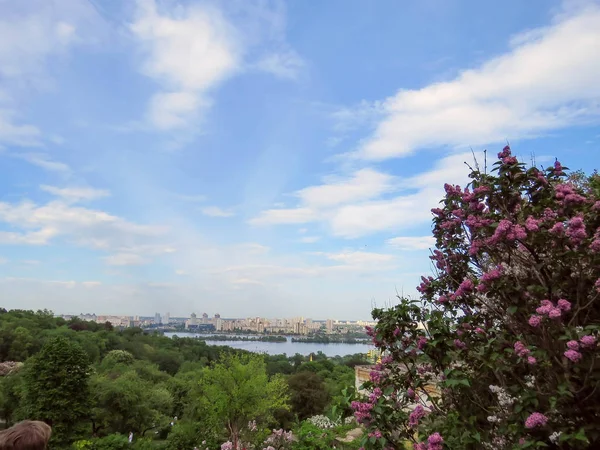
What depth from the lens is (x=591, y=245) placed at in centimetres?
195

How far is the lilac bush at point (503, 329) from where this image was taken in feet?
6.26

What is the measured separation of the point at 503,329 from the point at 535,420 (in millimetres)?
697

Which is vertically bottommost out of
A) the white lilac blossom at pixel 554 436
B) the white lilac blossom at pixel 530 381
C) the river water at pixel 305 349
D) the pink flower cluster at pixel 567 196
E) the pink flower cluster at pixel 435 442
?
the river water at pixel 305 349

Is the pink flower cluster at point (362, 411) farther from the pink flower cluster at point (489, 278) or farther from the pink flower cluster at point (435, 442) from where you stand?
the pink flower cluster at point (489, 278)

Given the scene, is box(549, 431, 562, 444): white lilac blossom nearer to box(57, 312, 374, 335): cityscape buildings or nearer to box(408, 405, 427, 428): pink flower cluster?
box(408, 405, 427, 428): pink flower cluster

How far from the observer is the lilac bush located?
1.91 m

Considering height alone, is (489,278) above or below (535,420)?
above

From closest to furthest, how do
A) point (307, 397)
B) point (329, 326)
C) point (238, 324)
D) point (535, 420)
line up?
point (535, 420) < point (307, 397) < point (329, 326) < point (238, 324)

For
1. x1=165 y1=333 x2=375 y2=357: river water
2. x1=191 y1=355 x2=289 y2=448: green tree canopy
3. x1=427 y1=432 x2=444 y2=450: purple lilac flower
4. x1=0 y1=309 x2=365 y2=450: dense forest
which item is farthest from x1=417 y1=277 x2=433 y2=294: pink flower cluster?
x1=165 y1=333 x2=375 y2=357: river water

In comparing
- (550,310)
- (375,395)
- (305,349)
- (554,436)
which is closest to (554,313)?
(550,310)

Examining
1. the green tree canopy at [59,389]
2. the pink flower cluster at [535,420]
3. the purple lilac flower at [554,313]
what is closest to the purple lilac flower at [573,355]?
the purple lilac flower at [554,313]

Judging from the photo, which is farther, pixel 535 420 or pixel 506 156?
pixel 506 156

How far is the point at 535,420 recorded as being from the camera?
182cm

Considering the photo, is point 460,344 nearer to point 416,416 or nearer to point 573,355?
point 416,416
